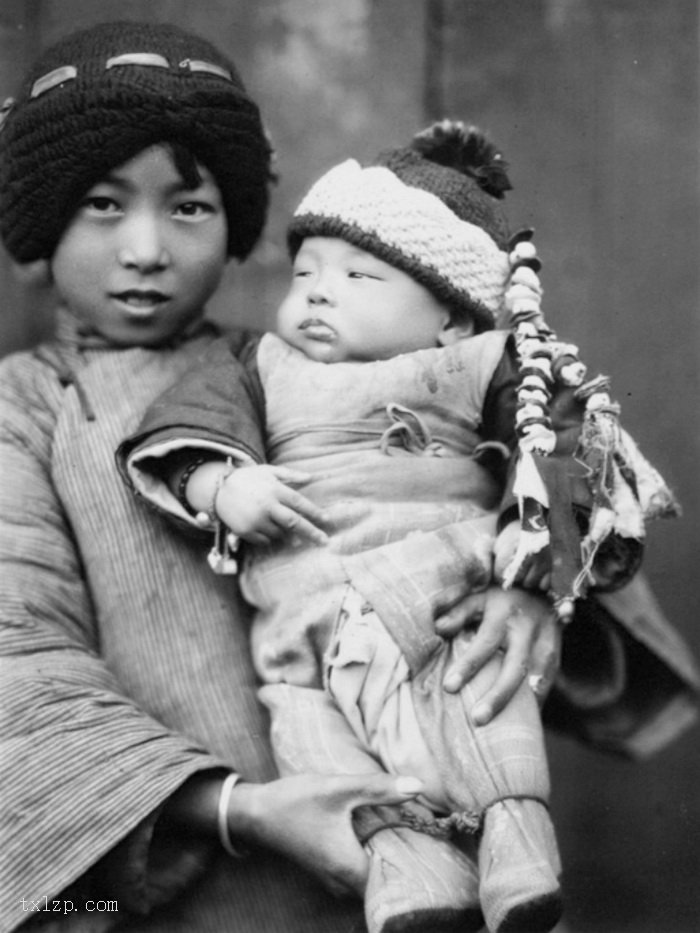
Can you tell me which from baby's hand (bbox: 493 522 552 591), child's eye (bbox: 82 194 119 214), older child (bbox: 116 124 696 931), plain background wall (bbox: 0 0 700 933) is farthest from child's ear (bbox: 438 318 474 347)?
plain background wall (bbox: 0 0 700 933)

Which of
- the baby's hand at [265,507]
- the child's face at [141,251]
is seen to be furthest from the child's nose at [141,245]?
the baby's hand at [265,507]

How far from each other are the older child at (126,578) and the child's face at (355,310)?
0.55 feet

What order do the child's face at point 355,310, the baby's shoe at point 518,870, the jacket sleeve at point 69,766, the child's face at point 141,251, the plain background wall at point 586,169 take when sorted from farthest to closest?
Answer: the plain background wall at point 586,169, the child's face at point 141,251, the child's face at point 355,310, the jacket sleeve at point 69,766, the baby's shoe at point 518,870

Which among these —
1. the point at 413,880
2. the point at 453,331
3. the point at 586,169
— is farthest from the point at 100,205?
the point at 586,169

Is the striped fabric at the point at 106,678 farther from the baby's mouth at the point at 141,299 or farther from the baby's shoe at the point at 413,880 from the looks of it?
the baby's shoe at the point at 413,880

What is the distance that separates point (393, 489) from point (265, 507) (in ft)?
0.50

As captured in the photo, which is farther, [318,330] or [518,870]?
[318,330]

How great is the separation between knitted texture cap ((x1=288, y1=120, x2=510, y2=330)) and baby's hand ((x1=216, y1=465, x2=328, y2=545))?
0.31 m

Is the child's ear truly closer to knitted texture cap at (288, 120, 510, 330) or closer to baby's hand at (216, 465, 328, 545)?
knitted texture cap at (288, 120, 510, 330)

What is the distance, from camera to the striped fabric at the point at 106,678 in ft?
5.84

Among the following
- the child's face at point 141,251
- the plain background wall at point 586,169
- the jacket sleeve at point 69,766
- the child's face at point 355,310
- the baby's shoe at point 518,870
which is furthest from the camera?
the plain background wall at point 586,169

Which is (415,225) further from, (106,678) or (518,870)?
(518,870)

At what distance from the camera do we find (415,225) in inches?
76.5

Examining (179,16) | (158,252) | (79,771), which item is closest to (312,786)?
(79,771)
